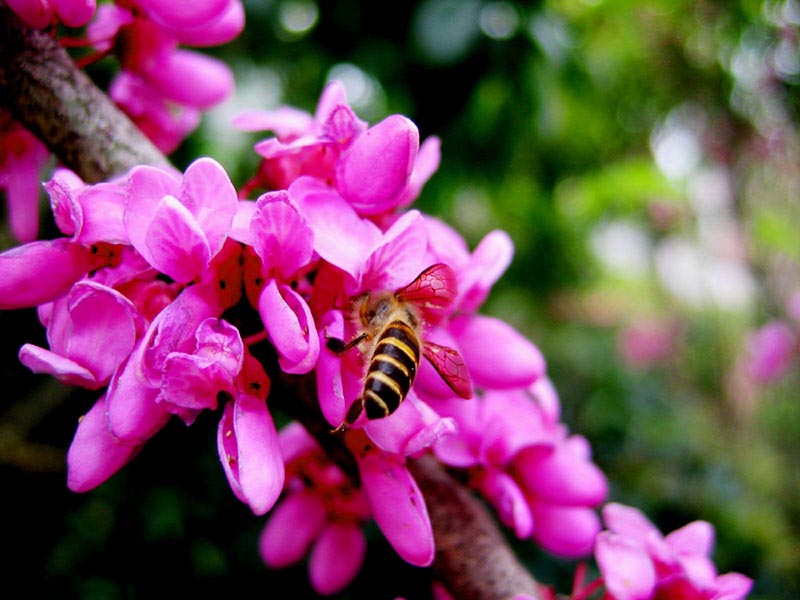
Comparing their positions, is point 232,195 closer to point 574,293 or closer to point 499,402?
point 499,402

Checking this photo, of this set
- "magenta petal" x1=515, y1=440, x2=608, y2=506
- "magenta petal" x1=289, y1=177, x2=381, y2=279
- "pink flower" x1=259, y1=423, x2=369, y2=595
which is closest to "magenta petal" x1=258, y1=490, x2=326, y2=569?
"pink flower" x1=259, y1=423, x2=369, y2=595

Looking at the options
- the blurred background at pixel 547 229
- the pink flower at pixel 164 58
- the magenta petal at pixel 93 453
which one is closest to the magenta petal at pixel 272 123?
the pink flower at pixel 164 58

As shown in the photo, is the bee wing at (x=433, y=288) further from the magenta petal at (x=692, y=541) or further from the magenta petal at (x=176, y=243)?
the magenta petal at (x=692, y=541)

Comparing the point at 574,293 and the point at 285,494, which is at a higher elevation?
the point at 285,494

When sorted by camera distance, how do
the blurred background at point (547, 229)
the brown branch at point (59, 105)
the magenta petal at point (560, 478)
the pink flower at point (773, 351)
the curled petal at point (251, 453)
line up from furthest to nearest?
1. the pink flower at point (773, 351)
2. the blurred background at point (547, 229)
3. the magenta petal at point (560, 478)
4. the brown branch at point (59, 105)
5. the curled petal at point (251, 453)

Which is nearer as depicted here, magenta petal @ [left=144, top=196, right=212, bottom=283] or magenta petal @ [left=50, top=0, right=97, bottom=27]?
magenta petal @ [left=144, top=196, right=212, bottom=283]

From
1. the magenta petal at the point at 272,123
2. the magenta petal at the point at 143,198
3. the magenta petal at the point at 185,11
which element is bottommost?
the magenta petal at the point at 143,198

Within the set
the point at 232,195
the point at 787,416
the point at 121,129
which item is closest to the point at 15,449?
the point at 121,129

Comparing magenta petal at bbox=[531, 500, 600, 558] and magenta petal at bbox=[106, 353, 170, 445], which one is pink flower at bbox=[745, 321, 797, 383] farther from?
magenta petal at bbox=[106, 353, 170, 445]
